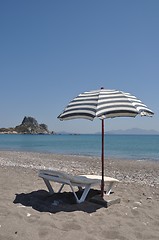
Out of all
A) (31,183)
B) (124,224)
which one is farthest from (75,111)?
(31,183)

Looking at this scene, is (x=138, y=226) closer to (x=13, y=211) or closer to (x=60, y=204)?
(x=60, y=204)

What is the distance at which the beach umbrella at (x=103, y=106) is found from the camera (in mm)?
5691

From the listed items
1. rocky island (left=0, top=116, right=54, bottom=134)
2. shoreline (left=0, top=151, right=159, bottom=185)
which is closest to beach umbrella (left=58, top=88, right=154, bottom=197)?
shoreline (left=0, top=151, right=159, bottom=185)

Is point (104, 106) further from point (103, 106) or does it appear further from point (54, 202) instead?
point (54, 202)

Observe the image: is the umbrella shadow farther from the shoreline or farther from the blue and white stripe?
the shoreline

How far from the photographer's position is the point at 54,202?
621 centimetres

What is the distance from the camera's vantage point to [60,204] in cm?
612

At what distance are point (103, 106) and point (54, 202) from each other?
2366mm

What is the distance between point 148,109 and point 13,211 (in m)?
3.55

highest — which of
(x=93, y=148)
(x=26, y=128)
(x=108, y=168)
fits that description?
(x=26, y=128)

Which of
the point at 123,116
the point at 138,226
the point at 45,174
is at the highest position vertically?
the point at 123,116

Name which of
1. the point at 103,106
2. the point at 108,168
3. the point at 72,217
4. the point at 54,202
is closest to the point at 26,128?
the point at 108,168

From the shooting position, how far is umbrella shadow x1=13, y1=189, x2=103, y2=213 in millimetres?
5758

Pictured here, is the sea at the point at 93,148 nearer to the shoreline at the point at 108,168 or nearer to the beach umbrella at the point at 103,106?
the shoreline at the point at 108,168
